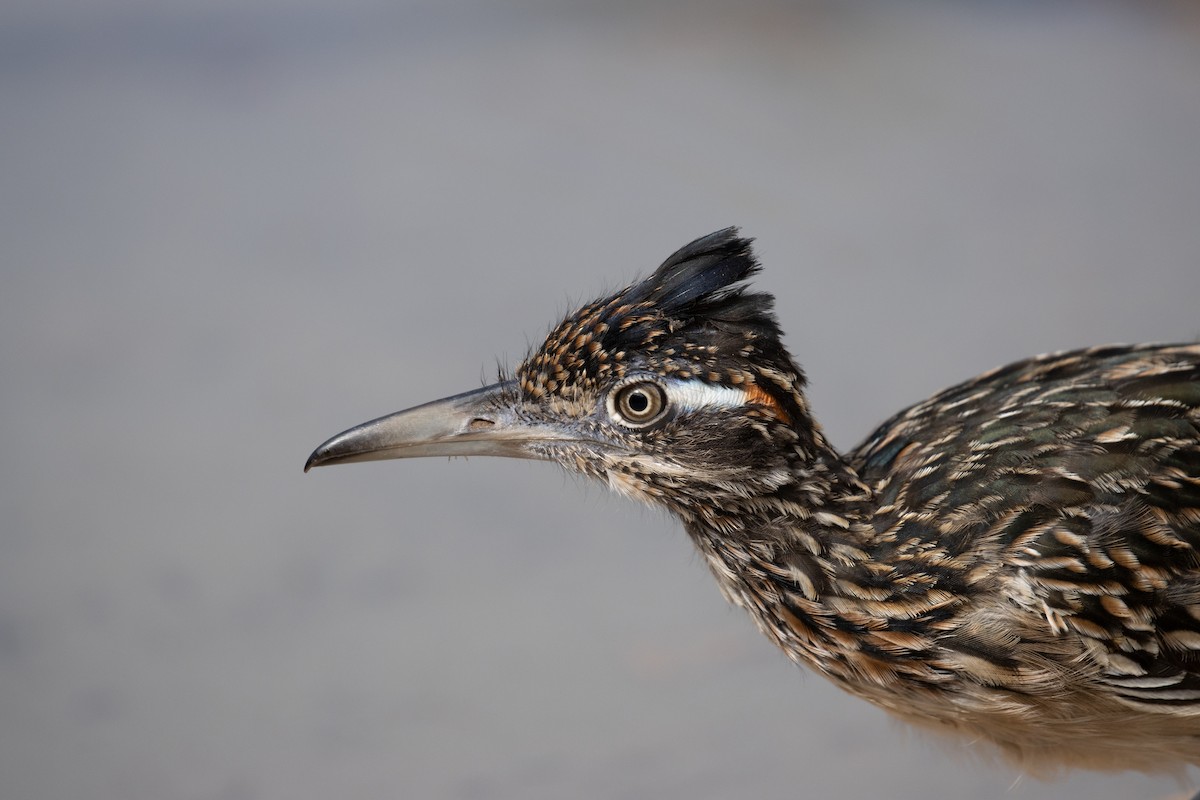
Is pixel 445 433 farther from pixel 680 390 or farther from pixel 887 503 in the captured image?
pixel 887 503

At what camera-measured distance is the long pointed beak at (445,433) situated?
11.0ft

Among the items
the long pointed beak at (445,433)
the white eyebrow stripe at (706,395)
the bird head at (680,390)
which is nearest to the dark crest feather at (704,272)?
the bird head at (680,390)

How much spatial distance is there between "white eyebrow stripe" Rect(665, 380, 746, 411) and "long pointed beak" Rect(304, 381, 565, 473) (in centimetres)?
47

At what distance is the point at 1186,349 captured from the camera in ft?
12.3

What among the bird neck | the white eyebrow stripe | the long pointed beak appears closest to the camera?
the white eyebrow stripe

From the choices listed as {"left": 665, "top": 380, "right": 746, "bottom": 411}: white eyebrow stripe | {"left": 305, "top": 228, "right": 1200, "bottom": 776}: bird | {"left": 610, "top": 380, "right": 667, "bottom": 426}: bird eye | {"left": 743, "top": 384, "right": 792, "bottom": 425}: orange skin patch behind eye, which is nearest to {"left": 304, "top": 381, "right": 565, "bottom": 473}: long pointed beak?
{"left": 305, "top": 228, "right": 1200, "bottom": 776}: bird

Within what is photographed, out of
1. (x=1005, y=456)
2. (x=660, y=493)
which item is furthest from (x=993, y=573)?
(x=660, y=493)

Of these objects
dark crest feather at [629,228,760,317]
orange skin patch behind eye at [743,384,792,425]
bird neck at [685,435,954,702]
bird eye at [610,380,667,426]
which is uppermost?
dark crest feather at [629,228,760,317]

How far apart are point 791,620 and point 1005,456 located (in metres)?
0.73

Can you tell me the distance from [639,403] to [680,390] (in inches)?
4.7

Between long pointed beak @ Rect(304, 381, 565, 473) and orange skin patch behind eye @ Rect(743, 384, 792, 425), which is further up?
long pointed beak @ Rect(304, 381, 565, 473)

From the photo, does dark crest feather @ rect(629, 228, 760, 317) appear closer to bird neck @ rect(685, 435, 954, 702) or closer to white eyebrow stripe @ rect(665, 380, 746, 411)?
white eyebrow stripe @ rect(665, 380, 746, 411)

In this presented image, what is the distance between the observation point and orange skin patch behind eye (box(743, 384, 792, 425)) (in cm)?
310

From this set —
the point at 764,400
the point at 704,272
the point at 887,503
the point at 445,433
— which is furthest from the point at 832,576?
the point at 445,433
